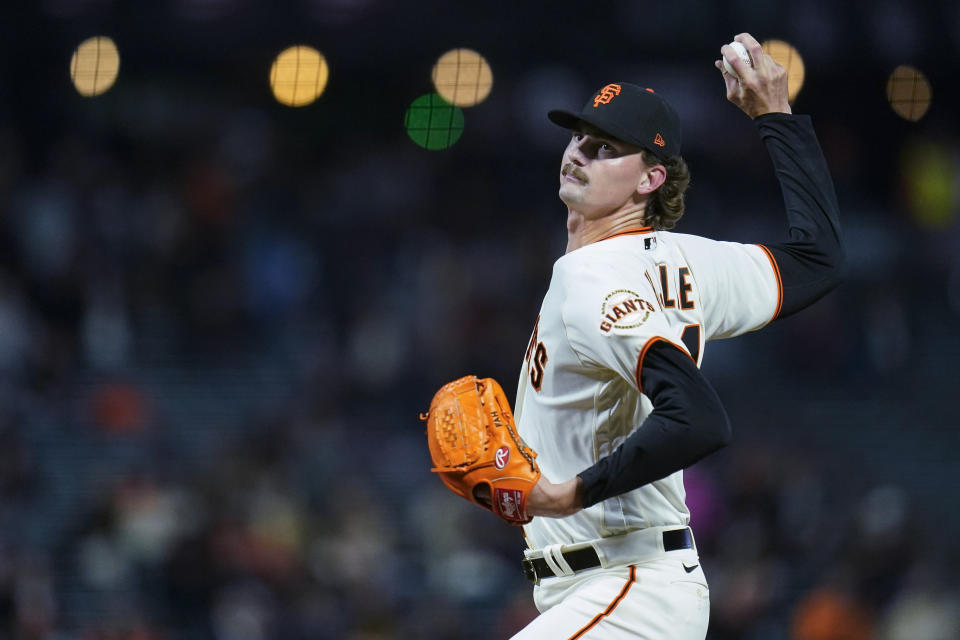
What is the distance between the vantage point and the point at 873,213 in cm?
1064

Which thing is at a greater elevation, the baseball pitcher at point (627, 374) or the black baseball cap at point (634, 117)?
the black baseball cap at point (634, 117)

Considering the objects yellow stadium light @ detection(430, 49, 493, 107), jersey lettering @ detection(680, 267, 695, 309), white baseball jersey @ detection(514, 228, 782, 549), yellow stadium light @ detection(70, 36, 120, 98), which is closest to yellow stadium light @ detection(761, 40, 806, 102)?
yellow stadium light @ detection(430, 49, 493, 107)

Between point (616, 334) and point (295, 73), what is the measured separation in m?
9.39

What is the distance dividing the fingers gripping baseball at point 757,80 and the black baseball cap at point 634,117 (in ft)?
0.91

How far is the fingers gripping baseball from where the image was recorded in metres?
2.97

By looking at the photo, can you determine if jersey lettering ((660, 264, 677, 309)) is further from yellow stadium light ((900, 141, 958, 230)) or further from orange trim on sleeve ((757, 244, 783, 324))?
yellow stadium light ((900, 141, 958, 230))

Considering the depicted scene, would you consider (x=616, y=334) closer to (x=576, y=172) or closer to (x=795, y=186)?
(x=576, y=172)

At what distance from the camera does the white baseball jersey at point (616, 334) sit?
7.89ft

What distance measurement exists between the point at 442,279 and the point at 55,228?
3.07 meters

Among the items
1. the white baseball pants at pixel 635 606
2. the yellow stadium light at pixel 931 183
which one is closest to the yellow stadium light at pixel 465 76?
the yellow stadium light at pixel 931 183

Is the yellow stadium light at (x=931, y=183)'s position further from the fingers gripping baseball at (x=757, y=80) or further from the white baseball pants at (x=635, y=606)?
the white baseball pants at (x=635, y=606)

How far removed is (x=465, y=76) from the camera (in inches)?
436

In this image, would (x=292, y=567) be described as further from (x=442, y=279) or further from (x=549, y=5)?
(x=549, y=5)

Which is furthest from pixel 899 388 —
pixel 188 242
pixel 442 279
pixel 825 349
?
pixel 188 242
